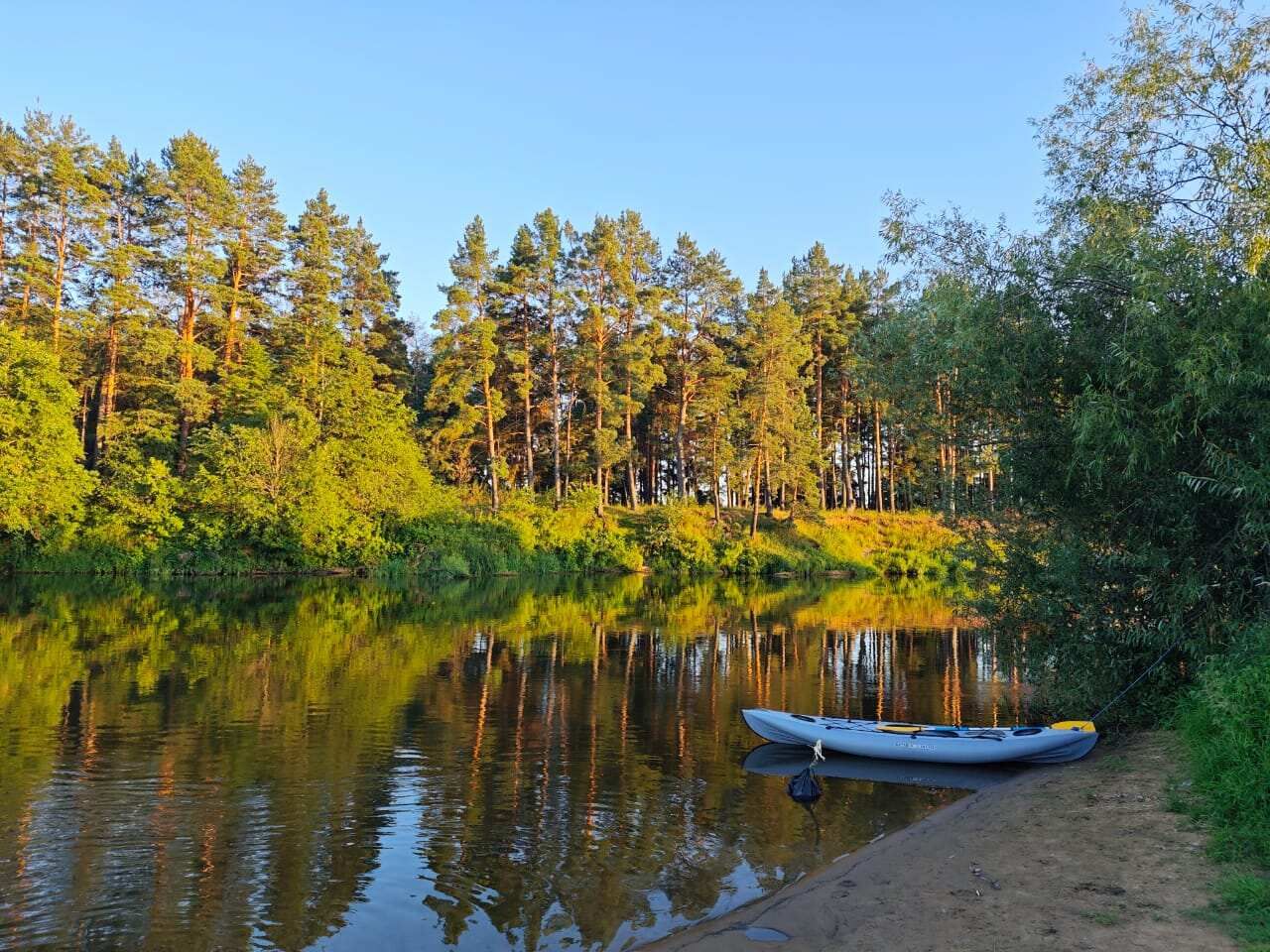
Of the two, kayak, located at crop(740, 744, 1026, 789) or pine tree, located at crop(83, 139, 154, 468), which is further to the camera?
pine tree, located at crop(83, 139, 154, 468)

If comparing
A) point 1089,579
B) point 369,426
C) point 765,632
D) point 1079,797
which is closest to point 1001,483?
point 1089,579

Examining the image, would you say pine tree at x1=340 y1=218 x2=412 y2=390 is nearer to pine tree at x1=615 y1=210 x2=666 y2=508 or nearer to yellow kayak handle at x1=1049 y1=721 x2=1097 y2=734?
pine tree at x1=615 y1=210 x2=666 y2=508

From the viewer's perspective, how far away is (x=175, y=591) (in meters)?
34.0

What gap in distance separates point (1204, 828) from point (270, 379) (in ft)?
155

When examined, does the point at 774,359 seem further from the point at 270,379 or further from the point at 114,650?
the point at 114,650

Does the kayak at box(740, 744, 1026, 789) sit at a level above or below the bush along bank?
below

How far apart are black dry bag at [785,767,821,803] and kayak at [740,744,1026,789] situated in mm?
872

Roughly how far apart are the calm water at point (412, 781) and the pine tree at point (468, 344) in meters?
26.1

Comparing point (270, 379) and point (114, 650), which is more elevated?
point (270, 379)

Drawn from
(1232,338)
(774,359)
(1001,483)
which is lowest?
(1001,483)

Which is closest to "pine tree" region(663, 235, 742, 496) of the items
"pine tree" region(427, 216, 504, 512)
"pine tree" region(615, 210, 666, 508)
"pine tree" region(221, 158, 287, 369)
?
"pine tree" region(615, 210, 666, 508)

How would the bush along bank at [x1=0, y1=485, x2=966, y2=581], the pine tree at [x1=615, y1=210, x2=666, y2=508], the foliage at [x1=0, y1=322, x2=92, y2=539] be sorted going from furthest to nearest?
the pine tree at [x1=615, y1=210, x2=666, y2=508] < the bush along bank at [x1=0, y1=485, x2=966, y2=581] < the foliage at [x1=0, y1=322, x2=92, y2=539]

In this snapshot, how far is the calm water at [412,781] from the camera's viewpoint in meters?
7.20

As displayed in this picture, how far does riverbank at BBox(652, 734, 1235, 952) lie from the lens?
235 inches
